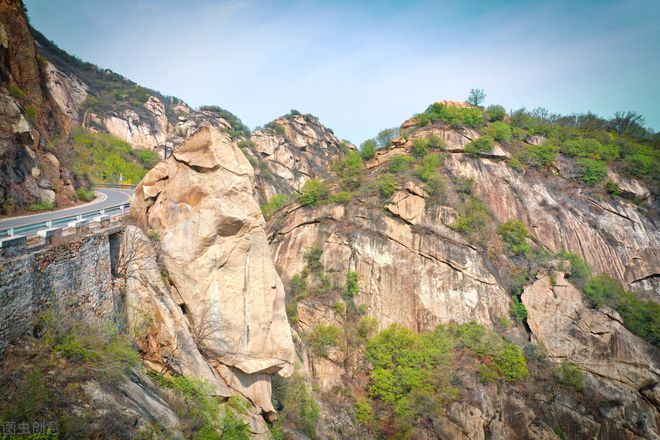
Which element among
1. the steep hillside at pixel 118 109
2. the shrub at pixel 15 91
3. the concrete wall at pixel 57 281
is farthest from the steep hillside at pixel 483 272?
the steep hillside at pixel 118 109

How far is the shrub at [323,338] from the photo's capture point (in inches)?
986

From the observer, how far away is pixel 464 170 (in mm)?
37281

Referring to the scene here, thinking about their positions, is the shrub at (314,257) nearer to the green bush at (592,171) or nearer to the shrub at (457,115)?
the shrub at (457,115)

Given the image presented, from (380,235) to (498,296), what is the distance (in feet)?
39.3

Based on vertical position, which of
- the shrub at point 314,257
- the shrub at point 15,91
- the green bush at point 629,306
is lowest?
the green bush at point 629,306

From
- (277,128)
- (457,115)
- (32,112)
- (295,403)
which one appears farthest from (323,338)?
(277,128)

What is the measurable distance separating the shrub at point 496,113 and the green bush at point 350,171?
20.8 meters

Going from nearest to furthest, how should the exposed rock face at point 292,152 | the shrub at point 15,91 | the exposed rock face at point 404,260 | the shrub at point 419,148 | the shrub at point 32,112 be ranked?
the shrub at point 15,91
the shrub at point 32,112
the exposed rock face at point 404,260
the shrub at point 419,148
the exposed rock face at point 292,152

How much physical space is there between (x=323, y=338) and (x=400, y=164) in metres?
21.3

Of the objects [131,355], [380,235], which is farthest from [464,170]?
[131,355]

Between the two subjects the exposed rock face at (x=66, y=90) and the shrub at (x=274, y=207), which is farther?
the exposed rock face at (x=66, y=90)

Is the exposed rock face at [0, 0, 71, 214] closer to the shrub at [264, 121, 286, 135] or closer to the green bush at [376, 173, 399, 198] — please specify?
the green bush at [376, 173, 399, 198]

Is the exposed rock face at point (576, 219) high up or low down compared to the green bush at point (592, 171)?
down

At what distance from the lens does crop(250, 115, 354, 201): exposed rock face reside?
62.3 meters
